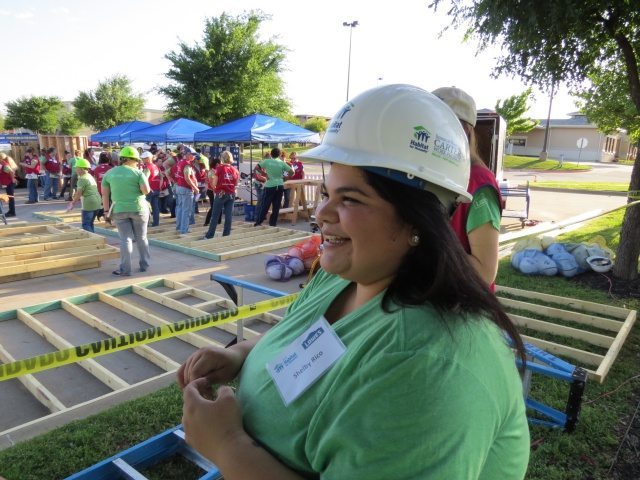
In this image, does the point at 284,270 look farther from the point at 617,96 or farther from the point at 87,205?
the point at 617,96

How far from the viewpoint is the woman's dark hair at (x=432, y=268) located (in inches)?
43.3

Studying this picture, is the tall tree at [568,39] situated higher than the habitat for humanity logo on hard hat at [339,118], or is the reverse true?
the tall tree at [568,39]

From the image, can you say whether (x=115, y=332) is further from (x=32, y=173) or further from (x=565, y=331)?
(x=32, y=173)

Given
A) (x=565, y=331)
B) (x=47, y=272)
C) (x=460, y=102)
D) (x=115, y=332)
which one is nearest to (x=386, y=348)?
(x=460, y=102)

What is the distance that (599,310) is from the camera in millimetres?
6418

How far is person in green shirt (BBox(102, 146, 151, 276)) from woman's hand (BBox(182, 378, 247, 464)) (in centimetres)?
738

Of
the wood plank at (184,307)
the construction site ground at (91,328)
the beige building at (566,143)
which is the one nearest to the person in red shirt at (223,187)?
the construction site ground at (91,328)

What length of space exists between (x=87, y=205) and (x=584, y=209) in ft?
56.5

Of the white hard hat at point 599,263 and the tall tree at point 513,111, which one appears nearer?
the white hard hat at point 599,263

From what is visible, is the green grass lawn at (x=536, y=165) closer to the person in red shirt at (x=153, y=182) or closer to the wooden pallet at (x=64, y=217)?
the person in red shirt at (x=153, y=182)

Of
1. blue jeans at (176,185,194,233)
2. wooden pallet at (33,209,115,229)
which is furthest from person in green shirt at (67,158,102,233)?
wooden pallet at (33,209,115,229)

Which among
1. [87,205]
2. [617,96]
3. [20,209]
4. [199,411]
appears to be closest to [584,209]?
[617,96]

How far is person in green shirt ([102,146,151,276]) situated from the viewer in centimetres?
800

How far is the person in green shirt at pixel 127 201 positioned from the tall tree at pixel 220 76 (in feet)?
85.1
